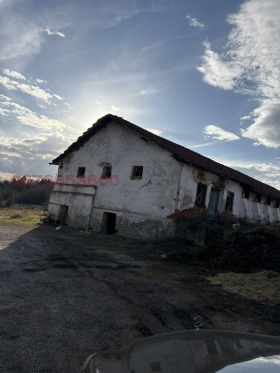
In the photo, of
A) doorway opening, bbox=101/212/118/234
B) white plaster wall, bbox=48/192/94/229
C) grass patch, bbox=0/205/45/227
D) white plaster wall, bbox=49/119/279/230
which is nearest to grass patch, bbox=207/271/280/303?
white plaster wall, bbox=49/119/279/230

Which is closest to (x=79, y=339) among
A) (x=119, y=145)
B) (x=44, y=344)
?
(x=44, y=344)

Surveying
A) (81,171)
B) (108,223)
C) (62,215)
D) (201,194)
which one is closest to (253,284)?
(201,194)

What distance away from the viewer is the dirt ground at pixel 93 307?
12.9 ft

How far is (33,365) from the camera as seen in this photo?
3.46 meters

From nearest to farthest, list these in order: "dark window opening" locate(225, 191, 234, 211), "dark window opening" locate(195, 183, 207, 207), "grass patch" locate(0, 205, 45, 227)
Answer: "dark window opening" locate(195, 183, 207, 207)
"dark window opening" locate(225, 191, 234, 211)
"grass patch" locate(0, 205, 45, 227)

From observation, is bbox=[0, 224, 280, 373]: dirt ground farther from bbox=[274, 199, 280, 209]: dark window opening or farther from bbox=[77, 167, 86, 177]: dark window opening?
bbox=[274, 199, 280, 209]: dark window opening

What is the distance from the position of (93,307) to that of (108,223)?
13.4m

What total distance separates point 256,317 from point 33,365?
13.6 ft

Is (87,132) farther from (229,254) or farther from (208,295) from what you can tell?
(208,295)

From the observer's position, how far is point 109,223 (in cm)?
1905

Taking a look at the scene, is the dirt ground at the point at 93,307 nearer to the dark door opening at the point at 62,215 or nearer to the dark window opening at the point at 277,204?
the dark door opening at the point at 62,215

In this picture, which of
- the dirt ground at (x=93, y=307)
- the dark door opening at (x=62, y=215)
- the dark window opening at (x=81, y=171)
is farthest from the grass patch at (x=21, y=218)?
the dirt ground at (x=93, y=307)

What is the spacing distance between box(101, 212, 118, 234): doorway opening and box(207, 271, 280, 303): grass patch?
1018 centimetres

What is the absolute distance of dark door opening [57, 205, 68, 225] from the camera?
824 inches
